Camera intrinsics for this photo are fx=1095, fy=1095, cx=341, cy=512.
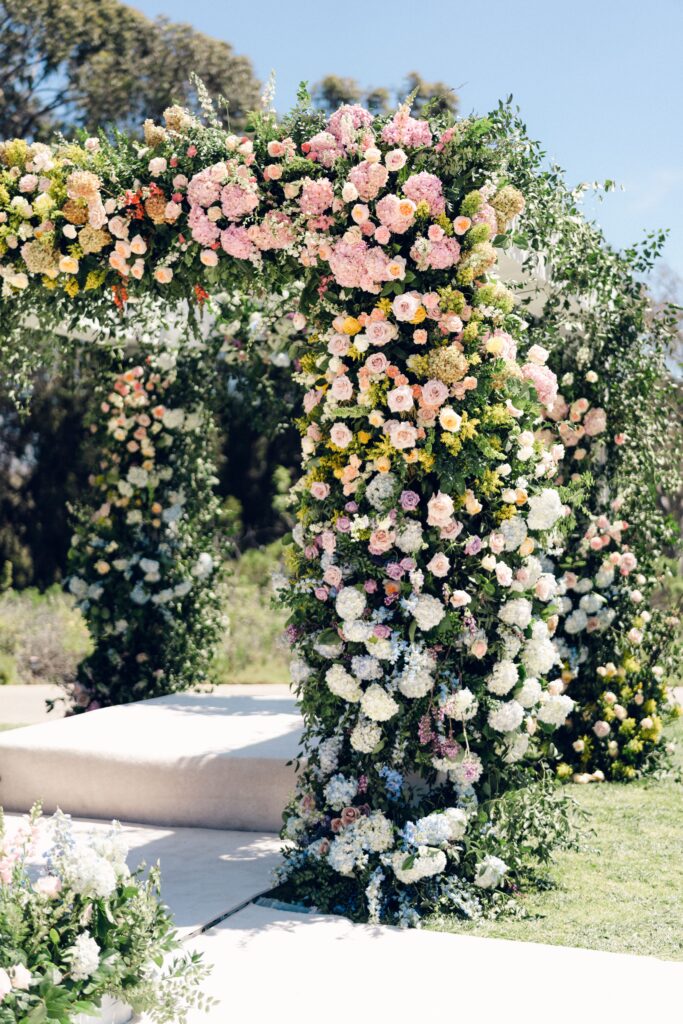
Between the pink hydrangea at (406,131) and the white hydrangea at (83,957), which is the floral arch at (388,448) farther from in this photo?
the white hydrangea at (83,957)

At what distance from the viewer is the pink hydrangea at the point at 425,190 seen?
12.7ft

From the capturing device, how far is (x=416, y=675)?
12.8ft

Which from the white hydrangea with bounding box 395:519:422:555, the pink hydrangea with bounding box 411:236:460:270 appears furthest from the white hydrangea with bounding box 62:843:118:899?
the pink hydrangea with bounding box 411:236:460:270

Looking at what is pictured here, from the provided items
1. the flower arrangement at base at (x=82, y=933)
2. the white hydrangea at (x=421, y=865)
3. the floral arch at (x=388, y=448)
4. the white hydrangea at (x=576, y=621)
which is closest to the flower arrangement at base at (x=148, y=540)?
the white hydrangea at (x=576, y=621)

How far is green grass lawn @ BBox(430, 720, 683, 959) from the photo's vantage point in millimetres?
3734

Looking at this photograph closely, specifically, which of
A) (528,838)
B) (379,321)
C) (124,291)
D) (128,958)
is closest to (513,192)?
(379,321)

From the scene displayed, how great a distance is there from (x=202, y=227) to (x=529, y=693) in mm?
2146

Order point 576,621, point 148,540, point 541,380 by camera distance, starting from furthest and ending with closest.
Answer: point 148,540
point 576,621
point 541,380

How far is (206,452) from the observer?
7852 mm

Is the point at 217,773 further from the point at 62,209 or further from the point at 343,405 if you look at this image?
the point at 62,209

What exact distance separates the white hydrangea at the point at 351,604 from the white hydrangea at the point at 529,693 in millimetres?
702

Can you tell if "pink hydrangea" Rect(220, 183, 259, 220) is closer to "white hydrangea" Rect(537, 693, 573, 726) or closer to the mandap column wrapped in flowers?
the mandap column wrapped in flowers

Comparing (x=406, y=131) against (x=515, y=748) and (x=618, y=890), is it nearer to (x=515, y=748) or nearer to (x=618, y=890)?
(x=515, y=748)

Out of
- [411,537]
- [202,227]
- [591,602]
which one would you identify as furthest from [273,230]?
[591,602]
